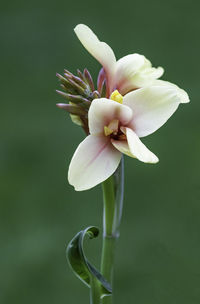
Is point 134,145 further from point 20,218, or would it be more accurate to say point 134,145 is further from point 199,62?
point 199,62

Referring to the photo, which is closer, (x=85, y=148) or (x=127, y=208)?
(x=85, y=148)

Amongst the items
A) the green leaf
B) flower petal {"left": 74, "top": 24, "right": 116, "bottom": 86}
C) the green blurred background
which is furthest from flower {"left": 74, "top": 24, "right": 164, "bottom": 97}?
the green blurred background

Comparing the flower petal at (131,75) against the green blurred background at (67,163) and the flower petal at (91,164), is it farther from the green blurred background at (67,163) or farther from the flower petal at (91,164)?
the green blurred background at (67,163)

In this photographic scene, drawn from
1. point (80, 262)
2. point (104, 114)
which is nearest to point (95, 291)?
point (80, 262)

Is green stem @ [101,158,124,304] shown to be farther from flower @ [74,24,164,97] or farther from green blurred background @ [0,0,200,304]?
green blurred background @ [0,0,200,304]

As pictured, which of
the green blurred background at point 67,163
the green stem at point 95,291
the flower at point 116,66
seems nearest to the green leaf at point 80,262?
→ the green stem at point 95,291

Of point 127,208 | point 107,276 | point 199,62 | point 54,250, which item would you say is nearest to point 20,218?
point 54,250

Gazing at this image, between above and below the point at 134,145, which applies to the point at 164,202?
below
